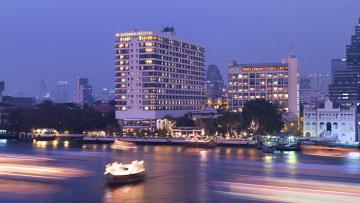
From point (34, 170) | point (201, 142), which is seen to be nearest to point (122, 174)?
point (34, 170)

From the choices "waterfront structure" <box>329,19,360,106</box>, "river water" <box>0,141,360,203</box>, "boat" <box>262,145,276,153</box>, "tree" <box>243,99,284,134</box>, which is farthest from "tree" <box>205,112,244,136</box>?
Answer: "waterfront structure" <box>329,19,360,106</box>

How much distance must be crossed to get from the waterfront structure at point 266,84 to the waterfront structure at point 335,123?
53.8 ft

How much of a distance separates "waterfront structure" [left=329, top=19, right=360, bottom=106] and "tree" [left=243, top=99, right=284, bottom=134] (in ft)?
176

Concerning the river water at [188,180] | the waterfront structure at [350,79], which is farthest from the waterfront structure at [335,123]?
the waterfront structure at [350,79]

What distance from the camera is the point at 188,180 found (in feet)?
96.7

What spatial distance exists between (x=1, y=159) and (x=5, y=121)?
4645cm

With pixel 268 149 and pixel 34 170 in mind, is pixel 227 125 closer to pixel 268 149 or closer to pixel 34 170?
pixel 268 149

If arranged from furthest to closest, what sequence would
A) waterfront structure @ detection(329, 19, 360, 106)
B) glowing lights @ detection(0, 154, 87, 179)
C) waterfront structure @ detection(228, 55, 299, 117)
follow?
waterfront structure @ detection(329, 19, 360, 106) < waterfront structure @ detection(228, 55, 299, 117) < glowing lights @ detection(0, 154, 87, 179)

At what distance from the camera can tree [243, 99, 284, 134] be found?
5912cm

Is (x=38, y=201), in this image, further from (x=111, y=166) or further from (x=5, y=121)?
(x=5, y=121)

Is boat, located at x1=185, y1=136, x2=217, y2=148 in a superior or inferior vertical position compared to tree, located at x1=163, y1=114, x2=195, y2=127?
inferior

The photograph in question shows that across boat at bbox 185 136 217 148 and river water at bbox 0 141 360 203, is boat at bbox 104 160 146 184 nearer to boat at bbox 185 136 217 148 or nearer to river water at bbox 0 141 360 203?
river water at bbox 0 141 360 203

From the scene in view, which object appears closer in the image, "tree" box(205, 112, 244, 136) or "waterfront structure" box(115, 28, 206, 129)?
"tree" box(205, 112, 244, 136)

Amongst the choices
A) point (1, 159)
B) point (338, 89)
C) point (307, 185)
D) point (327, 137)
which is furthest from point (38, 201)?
point (338, 89)
